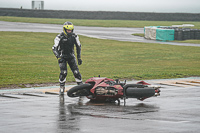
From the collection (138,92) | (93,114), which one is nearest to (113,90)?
(138,92)

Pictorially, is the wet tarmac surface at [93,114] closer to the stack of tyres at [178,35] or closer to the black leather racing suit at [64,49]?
the black leather racing suit at [64,49]

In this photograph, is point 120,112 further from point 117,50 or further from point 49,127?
point 117,50

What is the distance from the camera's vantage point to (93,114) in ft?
32.8

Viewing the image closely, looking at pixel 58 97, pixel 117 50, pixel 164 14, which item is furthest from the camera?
pixel 164 14

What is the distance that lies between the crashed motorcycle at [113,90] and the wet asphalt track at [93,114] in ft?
0.73

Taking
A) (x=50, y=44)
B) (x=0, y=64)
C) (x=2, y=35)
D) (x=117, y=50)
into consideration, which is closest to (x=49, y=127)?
(x=0, y=64)

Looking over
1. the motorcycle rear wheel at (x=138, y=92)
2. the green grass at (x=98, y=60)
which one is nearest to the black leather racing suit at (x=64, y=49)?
the motorcycle rear wheel at (x=138, y=92)

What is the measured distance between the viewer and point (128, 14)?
82312 millimetres

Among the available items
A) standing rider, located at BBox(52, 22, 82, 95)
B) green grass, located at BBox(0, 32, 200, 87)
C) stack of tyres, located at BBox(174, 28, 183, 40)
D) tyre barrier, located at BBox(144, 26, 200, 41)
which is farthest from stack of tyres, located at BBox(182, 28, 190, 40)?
standing rider, located at BBox(52, 22, 82, 95)

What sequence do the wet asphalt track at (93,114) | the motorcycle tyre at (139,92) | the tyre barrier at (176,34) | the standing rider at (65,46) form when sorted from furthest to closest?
the tyre barrier at (176,34), the standing rider at (65,46), the motorcycle tyre at (139,92), the wet asphalt track at (93,114)

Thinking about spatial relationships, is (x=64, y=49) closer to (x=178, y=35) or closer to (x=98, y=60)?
(x=98, y=60)

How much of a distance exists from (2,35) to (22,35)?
78.9 inches

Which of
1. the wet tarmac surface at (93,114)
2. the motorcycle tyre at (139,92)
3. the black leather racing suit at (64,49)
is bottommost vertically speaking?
the wet tarmac surface at (93,114)

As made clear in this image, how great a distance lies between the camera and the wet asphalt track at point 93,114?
8.32 meters
